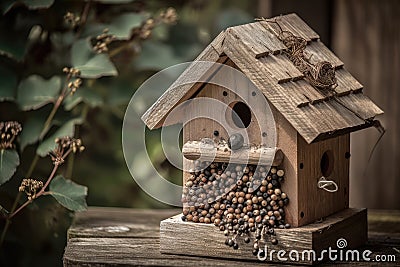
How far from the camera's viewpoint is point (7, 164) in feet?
7.31

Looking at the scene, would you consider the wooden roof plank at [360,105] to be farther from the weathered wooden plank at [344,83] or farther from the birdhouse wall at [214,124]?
the birdhouse wall at [214,124]

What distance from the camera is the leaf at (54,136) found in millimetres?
2375

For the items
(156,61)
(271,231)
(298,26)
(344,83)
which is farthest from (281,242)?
(156,61)

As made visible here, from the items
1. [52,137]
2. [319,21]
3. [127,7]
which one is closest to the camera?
[52,137]

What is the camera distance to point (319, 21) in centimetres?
264

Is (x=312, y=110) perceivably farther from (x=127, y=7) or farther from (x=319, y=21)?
(x=127, y=7)

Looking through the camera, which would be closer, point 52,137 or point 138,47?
point 52,137

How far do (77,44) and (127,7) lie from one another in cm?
38

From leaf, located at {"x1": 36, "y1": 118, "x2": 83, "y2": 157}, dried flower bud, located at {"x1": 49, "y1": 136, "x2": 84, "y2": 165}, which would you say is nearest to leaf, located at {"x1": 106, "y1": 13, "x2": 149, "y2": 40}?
leaf, located at {"x1": 36, "y1": 118, "x2": 83, "y2": 157}

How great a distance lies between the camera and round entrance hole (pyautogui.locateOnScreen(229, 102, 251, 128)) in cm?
195

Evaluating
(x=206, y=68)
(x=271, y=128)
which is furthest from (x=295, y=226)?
(x=206, y=68)

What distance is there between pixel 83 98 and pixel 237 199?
0.77m

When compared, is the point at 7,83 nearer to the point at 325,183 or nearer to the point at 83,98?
the point at 83,98

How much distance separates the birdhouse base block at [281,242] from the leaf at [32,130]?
0.66 meters
